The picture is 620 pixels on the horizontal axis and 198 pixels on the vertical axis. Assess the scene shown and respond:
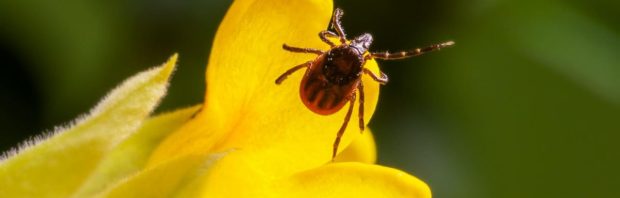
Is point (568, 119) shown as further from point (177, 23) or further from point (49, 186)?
point (49, 186)

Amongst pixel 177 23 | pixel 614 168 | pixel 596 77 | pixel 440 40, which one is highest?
pixel 177 23

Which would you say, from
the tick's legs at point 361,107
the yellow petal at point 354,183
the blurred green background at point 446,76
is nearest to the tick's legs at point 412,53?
the tick's legs at point 361,107

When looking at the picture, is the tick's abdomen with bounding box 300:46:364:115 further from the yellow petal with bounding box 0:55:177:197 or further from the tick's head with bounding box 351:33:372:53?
the yellow petal with bounding box 0:55:177:197

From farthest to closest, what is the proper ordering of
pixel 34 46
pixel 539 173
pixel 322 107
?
pixel 539 173
pixel 34 46
pixel 322 107

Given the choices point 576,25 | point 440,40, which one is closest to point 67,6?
point 440,40

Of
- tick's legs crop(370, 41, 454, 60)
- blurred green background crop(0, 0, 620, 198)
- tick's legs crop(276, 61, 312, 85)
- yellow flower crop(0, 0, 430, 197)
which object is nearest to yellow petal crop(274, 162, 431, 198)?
yellow flower crop(0, 0, 430, 197)

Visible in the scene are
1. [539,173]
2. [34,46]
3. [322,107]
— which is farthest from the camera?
[539,173]
